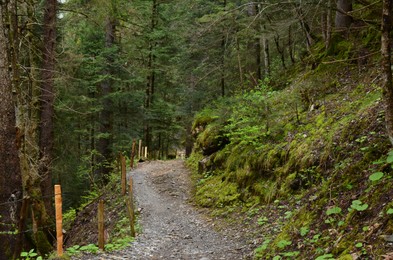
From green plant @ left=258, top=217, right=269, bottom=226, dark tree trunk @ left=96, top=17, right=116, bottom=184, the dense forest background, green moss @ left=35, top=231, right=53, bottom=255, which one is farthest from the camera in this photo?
dark tree trunk @ left=96, top=17, right=116, bottom=184

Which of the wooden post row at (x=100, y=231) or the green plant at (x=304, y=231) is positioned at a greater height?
the green plant at (x=304, y=231)

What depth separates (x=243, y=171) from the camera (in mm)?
10180

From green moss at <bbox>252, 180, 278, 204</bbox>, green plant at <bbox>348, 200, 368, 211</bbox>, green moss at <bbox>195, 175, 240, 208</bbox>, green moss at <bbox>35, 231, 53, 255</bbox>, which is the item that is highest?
green plant at <bbox>348, 200, 368, 211</bbox>

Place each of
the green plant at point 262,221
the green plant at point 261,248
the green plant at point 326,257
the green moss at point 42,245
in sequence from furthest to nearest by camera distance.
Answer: the green moss at point 42,245, the green plant at point 262,221, the green plant at point 261,248, the green plant at point 326,257

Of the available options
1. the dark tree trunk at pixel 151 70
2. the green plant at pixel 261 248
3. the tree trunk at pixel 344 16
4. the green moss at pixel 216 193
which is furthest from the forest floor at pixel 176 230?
the dark tree trunk at pixel 151 70

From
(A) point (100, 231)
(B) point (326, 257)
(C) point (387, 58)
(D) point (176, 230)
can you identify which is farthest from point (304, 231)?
(D) point (176, 230)

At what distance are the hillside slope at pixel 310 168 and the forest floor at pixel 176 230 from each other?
0.53 m

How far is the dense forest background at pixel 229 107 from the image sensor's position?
20.2ft

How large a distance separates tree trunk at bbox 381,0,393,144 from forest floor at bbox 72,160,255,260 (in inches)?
142

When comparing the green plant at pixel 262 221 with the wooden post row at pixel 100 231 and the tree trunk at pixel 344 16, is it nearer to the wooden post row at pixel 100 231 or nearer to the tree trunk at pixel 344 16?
the wooden post row at pixel 100 231

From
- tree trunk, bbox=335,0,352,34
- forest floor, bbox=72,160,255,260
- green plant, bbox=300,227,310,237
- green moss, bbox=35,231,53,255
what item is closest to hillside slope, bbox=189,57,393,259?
green plant, bbox=300,227,310,237

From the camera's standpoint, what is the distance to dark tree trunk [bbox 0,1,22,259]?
21.9 ft

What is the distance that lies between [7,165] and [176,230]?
4.50m

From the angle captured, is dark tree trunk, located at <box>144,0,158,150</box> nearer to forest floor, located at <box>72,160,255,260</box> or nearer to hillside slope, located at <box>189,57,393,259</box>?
forest floor, located at <box>72,160,255,260</box>
